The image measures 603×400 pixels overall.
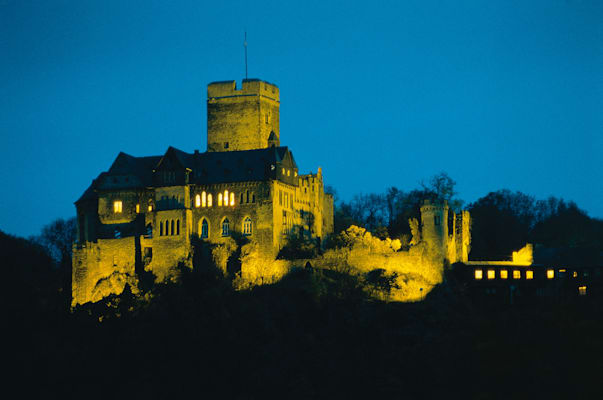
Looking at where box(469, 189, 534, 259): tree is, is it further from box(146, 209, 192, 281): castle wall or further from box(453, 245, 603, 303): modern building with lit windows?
box(146, 209, 192, 281): castle wall

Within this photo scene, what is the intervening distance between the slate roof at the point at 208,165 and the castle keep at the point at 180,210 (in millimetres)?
79

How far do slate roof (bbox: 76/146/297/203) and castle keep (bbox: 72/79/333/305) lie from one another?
3.1 inches

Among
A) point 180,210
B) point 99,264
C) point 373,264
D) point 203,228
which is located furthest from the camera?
point 203,228

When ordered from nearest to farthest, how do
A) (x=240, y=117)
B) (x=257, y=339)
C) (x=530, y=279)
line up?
(x=257, y=339)
(x=530, y=279)
(x=240, y=117)

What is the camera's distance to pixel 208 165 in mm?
89562

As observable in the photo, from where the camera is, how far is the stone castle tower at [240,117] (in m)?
96.1

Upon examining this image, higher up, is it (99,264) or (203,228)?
(203,228)

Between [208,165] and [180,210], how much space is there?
5.25m

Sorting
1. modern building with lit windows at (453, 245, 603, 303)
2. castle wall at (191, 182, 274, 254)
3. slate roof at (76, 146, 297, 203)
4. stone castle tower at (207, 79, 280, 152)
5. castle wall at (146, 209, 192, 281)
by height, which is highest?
stone castle tower at (207, 79, 280, 152)

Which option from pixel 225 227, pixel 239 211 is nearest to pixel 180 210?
pixel 225 227

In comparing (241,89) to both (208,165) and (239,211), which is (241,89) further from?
(239,211)

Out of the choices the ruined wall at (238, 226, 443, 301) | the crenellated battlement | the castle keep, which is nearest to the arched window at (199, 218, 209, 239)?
the castle keep

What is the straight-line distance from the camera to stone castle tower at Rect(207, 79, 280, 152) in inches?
3782

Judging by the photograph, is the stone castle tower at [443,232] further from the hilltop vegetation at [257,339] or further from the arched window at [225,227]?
the arched window at [225,227]
